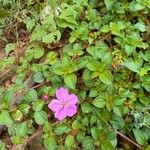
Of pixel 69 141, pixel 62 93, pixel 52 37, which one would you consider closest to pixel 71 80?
pixel 62 93

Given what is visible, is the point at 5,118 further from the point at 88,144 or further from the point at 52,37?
the point at 52,37

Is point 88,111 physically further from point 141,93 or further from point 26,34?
point 26,34

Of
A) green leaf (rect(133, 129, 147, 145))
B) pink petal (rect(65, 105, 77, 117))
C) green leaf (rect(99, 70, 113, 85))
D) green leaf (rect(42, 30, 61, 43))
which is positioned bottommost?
green leaf (rect(133, 129, 147, 145))

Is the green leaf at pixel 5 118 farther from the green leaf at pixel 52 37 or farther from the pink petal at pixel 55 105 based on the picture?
the green leaf at pixel 52 37

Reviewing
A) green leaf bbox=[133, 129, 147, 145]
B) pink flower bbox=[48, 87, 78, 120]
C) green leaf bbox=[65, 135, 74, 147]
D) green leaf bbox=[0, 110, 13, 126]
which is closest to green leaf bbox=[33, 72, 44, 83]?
pink flower bbox=[48, 87, 78, 120]

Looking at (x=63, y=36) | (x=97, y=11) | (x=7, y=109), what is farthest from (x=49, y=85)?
(x=97, y=11)

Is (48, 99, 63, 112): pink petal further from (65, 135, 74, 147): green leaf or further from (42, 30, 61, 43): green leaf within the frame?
(42, 30, 61, 43): green leaf

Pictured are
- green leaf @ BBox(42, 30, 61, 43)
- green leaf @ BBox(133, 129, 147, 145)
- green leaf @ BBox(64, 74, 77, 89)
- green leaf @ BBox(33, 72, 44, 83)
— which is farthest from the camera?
green leaf @ BBox(42, 30, 61, 43)
